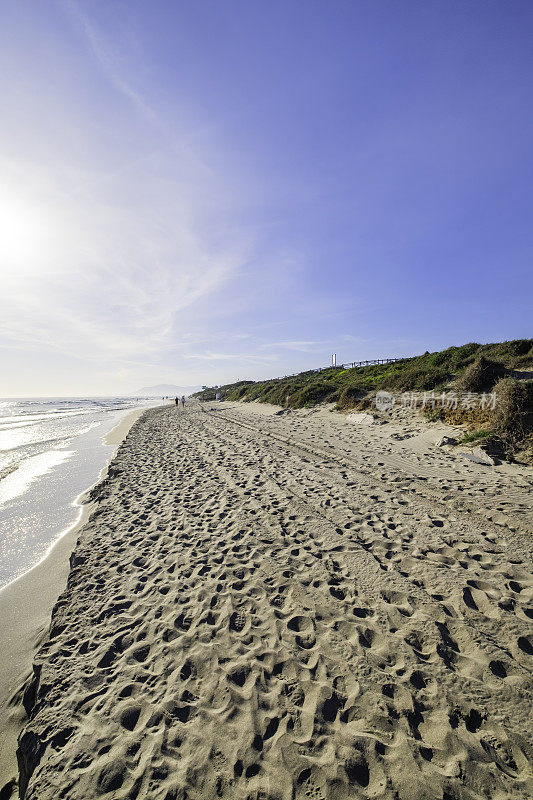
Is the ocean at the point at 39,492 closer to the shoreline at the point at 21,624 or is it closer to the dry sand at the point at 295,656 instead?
the shoreline at the point at 21,624

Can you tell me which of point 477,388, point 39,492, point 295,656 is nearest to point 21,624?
point 295,656

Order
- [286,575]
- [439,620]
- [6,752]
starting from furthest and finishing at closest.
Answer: [286,575], [439,620], [6,752]

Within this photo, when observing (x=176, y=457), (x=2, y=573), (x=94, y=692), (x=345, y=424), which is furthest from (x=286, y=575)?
(x=345, y=424)

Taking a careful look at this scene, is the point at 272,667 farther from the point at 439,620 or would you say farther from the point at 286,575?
the point at 439,620

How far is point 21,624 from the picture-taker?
4.68 meters

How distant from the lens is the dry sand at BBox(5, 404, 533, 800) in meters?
2.44

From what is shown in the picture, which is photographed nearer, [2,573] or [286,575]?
[286,575]

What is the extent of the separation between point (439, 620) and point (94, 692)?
4011 mm

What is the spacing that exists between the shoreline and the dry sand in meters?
0.25

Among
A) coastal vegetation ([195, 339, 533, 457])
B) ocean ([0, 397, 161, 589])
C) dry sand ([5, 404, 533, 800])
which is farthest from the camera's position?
coastal vegetation ([195, 339, 533, 457])

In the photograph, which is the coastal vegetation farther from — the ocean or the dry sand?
the ocean

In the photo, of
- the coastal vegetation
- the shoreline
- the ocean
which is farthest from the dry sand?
the coastal vegetation

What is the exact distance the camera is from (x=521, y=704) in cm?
278

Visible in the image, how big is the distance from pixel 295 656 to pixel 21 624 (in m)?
4.36
